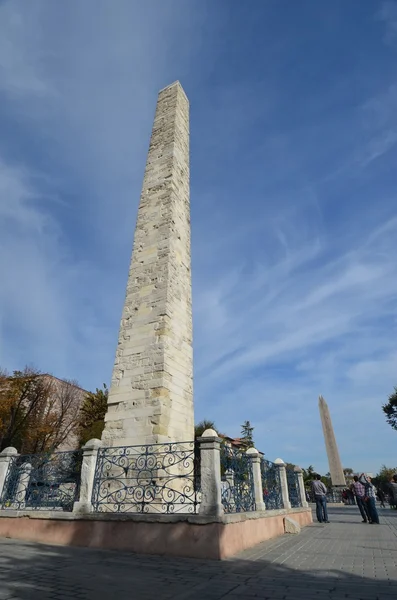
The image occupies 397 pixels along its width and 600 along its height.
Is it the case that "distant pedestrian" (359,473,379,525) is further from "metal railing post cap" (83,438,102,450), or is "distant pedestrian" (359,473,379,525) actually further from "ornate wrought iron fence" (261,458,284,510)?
"metal railing post cap" (83,438,102,450)

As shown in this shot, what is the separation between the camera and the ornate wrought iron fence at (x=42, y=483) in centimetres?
727

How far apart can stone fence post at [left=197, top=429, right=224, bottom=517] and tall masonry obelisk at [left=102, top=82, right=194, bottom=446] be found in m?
1.78

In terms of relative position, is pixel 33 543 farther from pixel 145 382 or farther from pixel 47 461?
pixel 145 382

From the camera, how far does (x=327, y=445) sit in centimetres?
2958

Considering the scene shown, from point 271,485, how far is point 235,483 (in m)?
2.85

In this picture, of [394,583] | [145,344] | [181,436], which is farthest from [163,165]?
[394,583]

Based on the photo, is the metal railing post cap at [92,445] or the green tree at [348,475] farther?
the green tree at [348,475]

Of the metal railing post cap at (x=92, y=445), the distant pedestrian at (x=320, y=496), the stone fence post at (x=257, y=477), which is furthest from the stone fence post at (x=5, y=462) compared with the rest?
the distant pedestrian at (x=320, y=496)

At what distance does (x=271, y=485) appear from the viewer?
8883 millimetres

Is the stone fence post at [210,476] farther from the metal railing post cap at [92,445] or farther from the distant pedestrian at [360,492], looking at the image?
the distant pedestrian at [360,492]

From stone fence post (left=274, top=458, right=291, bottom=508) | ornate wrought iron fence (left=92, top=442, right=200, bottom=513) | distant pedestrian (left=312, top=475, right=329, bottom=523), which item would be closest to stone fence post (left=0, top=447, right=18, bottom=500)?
ornate wrought iron fence (left=92, top=442, right=200, bottom=513)

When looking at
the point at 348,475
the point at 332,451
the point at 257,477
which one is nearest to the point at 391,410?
the point at 332,451

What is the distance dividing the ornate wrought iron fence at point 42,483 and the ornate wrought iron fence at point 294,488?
674cm

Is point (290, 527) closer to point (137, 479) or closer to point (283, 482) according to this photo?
A: point (283, 482)
